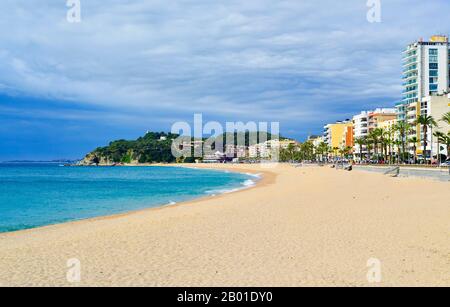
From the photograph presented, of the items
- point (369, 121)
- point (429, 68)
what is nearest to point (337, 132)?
point (369, 121)

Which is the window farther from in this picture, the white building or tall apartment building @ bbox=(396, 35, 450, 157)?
the white building

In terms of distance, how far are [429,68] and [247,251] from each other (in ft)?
339

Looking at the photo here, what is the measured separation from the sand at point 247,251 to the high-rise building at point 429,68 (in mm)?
94190

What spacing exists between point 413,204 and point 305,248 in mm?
10101

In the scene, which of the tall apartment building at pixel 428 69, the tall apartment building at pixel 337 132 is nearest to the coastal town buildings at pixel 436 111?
the tall apartment building at pixel 428 69

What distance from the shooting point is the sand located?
7680 millimetres

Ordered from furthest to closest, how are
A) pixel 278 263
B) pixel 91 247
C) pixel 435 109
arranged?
pixel 435 109 < pixel 91 247 < pixel 278 263

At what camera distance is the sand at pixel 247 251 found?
25.2 ft

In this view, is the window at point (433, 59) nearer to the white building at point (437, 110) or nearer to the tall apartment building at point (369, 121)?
the white building at point (437, 110)

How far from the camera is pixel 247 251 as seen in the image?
988 cm

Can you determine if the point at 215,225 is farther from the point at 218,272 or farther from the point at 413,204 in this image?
the point at 413,204

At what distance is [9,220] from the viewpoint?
20406mm

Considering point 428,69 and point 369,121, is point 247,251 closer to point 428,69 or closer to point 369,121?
point 428,69
